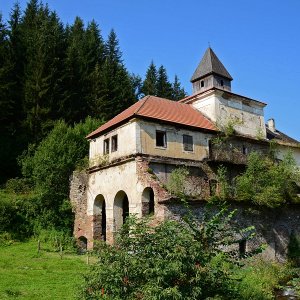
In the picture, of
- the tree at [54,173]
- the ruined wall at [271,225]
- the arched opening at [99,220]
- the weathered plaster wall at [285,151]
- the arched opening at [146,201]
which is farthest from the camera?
the weathered plaster wall at [285,151]

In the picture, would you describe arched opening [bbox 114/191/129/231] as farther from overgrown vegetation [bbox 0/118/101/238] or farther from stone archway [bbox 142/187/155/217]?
overgrown vegetation [bbox 0/118/101/238]

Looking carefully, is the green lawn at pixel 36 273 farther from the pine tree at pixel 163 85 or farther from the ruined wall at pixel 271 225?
the pine tree at pixel 163 85

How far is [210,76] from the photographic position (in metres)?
30.8

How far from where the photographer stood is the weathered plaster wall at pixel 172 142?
77.6ft

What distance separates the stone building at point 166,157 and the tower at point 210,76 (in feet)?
0.26

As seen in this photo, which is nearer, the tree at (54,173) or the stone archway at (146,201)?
the stone archway at (146,201)

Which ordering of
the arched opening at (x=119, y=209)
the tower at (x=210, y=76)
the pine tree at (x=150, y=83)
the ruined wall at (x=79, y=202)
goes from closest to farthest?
1. the arched opening at (x=119, y=209)
2. the ruined wall at (x=79, y=202)
3. the tower at (x=210, y=76)
4. the pine tree at (x=150, y=83)

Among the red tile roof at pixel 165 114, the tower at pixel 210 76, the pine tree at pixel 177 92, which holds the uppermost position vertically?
the pine tree at pixel 177 92

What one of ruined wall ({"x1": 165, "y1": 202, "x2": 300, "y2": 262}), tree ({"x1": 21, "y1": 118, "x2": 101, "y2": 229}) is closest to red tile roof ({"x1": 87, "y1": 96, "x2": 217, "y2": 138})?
tree ({"x1": 21, "y1": 118, "x2": 101, "y2": 229})

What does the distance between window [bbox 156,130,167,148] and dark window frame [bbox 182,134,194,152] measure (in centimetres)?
138

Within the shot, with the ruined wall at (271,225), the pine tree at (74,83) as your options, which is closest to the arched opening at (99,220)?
the ruined wall at (271,225)

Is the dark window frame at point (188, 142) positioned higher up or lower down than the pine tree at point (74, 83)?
lower down

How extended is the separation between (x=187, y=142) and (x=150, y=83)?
2988cm

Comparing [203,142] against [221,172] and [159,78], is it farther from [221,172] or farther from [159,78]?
[159,78]
